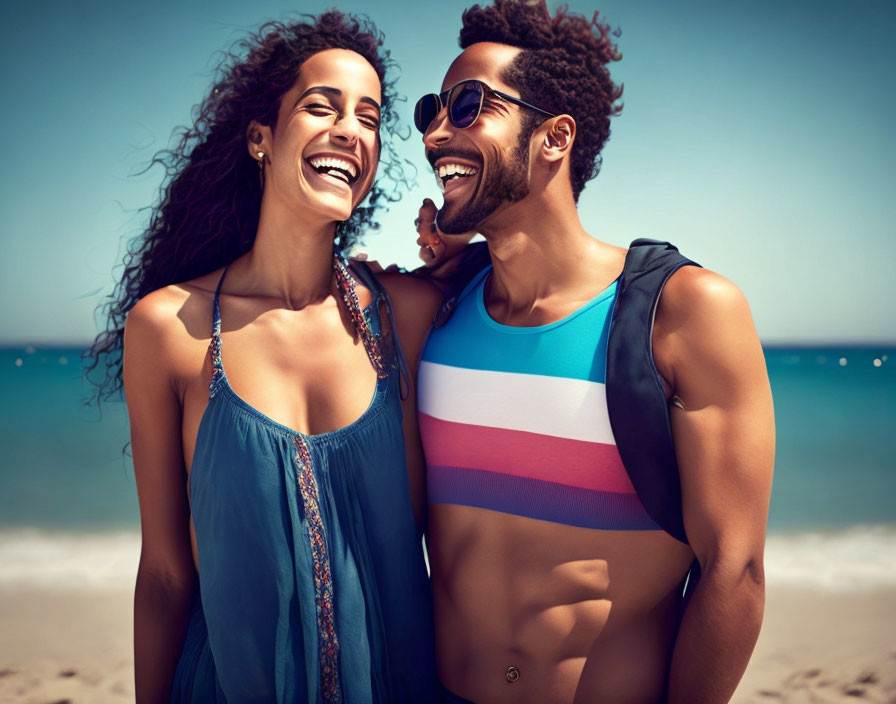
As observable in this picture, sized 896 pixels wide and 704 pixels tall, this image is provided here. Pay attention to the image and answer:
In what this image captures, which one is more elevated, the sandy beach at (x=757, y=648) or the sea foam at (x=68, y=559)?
the sandy beach at (x=757, y=648)

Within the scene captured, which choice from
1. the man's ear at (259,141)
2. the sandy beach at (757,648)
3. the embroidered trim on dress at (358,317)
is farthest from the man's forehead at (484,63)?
the sandy beach at (757,648)

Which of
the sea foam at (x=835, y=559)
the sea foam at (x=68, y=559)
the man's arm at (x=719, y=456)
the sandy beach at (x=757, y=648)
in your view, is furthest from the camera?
the sea foam at (x=835, y=559)

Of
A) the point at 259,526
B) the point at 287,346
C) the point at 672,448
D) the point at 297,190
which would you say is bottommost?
the point at 259,526

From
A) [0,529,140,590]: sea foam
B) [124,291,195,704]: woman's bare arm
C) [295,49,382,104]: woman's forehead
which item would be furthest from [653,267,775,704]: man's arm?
[0,529,140,590]: sea foam

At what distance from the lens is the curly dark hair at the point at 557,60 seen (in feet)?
8.58

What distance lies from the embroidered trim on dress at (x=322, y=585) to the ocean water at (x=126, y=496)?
4.51m

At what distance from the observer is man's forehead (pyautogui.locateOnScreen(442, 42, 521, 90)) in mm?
2588

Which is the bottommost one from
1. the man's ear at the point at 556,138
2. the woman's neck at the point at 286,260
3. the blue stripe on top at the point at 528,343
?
the blue stripe on top at the point at 528,343

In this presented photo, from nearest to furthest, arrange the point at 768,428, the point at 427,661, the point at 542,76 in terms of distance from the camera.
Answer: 1. the point at 768,428
2. the point at 427,661
3. the point at 542,76

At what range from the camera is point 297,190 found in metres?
2.48

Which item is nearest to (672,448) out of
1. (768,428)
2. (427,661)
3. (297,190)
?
(768,428)

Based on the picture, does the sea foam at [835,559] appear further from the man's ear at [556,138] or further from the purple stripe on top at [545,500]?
the man's ear at [556,138]

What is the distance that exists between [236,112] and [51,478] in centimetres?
1479

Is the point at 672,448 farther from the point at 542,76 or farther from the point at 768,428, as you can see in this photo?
the point at 542,76
